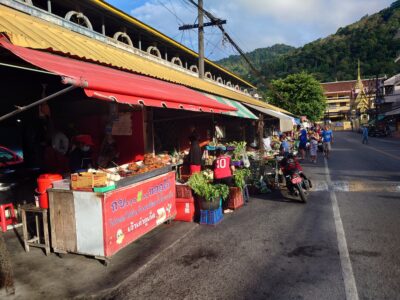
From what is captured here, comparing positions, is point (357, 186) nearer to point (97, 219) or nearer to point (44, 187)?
point (97, 219)

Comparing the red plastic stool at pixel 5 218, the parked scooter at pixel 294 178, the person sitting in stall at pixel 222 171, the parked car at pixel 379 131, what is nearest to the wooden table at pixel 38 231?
the red plastic stool at pixel 5 218

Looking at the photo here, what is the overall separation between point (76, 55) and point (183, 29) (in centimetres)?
1157

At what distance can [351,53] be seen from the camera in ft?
355

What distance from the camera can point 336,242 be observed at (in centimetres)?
539

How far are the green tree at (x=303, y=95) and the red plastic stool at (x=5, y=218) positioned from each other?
35.9 metres

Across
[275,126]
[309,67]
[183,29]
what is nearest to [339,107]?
[309,67]

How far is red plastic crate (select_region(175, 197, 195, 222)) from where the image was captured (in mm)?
7037

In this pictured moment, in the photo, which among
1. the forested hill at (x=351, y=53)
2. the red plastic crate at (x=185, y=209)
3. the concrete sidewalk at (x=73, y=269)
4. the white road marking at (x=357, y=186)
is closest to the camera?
the concrete sidewalk at (x=73, y=269)

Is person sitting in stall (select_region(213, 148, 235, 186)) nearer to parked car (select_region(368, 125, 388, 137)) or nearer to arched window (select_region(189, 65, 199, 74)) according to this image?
arched window (select_region(189, 65, 199, 74))

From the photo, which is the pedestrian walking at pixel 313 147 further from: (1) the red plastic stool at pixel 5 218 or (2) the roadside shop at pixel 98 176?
(1) the red plastic stool at pixel 5 218

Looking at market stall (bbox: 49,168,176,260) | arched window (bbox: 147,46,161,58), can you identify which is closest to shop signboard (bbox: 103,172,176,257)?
market stall (bbox: 49,168,176,260)

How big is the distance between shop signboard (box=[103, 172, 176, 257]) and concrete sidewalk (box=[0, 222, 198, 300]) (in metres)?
0.26

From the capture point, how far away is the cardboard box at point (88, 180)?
15.5 feet

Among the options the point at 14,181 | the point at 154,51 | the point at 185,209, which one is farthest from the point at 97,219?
the point at 154,51
